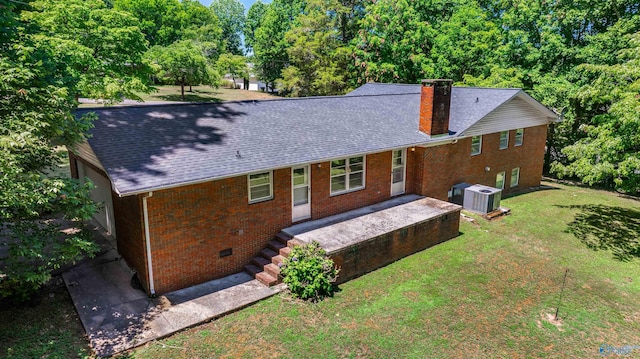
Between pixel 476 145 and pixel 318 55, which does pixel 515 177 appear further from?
pixel 318 55

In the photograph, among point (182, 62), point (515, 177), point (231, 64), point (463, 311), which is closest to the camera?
point (463, 311)

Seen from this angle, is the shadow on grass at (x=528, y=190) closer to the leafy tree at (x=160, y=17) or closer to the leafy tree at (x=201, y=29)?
the leafy tree at (x=201, y=29)

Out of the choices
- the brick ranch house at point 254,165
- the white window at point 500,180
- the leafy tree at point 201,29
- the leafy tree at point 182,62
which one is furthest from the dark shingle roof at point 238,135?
the leafy tree at point 201,29

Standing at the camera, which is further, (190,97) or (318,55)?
(190,97)

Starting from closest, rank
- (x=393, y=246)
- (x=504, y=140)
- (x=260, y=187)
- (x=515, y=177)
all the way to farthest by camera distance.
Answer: (x=260, y=187) → (x=393, y=246) → (x=504, y=140) → (x=515, y=177)

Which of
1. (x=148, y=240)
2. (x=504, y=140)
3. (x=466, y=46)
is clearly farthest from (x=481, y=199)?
(x=466, y=46)

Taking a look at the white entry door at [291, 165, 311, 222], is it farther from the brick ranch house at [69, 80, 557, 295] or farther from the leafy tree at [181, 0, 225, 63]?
the leafy tree at [181, 0, 225, 63]
